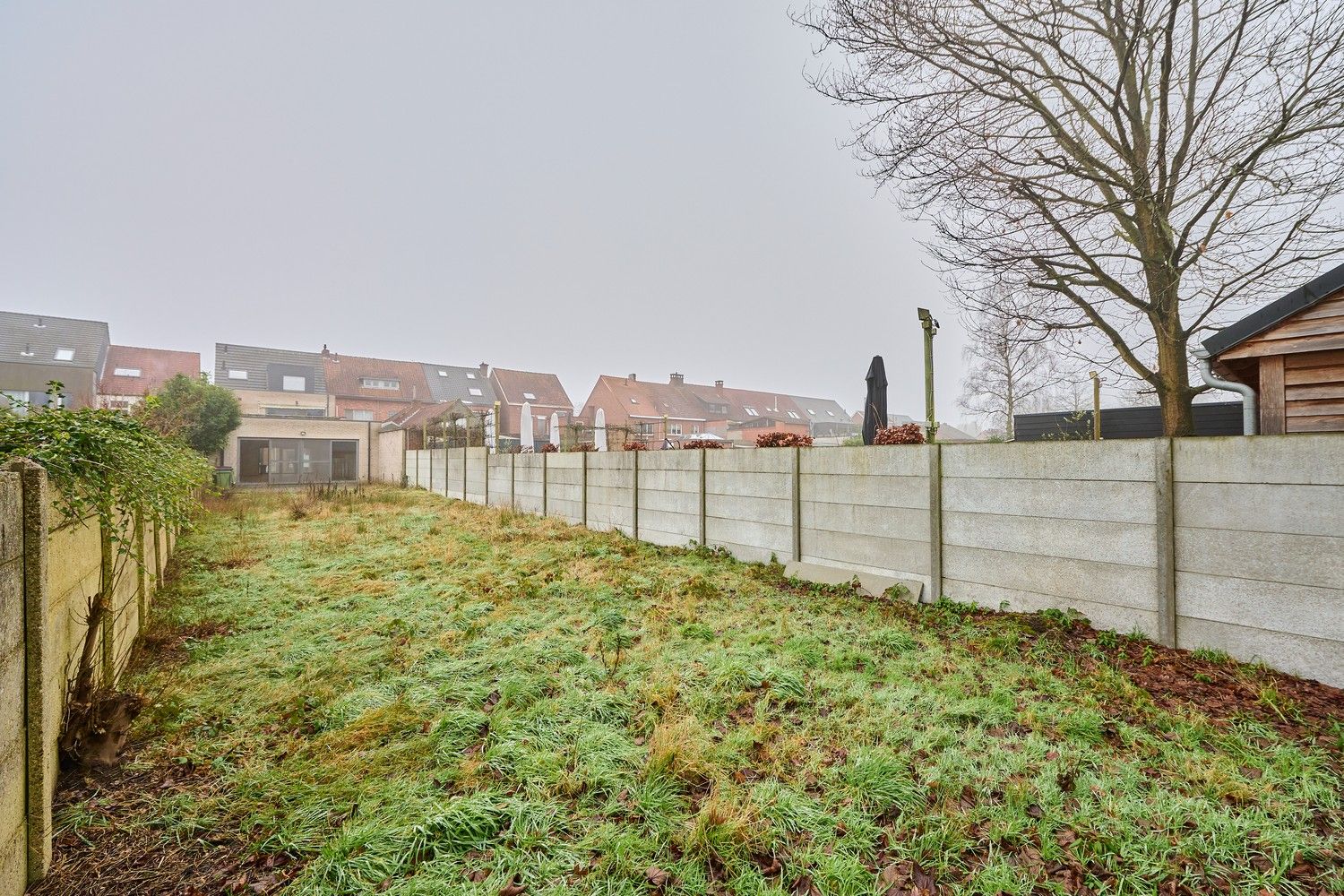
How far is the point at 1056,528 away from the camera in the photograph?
12.9 ft

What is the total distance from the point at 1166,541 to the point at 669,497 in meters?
5.29

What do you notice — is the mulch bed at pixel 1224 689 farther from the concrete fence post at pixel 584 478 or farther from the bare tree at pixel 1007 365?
the concrete fence post at pixel 584 478

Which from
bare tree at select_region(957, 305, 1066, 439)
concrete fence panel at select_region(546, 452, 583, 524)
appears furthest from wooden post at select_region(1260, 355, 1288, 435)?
concrete fence panel at select_region(546, 452, 583, 524)

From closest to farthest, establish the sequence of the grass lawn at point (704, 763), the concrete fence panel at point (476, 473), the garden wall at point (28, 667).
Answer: the garden wall at point (28, 667)
the grass lawn at point (704, 763)
the concrete fence panel at point (476, 473)

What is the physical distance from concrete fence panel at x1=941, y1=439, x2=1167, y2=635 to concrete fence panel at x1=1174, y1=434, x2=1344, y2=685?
19 centimetres

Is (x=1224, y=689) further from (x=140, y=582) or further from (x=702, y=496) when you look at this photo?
(x=140, y=582)

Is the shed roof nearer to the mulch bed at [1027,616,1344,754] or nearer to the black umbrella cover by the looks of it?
the black umbrella cover

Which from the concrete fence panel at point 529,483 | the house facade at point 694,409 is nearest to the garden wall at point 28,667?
the concrete fence panel at point 529,483

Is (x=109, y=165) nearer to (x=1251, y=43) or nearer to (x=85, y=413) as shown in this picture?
(x=85, y=413)

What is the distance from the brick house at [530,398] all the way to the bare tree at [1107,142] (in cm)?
3069

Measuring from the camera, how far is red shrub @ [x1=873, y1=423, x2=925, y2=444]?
504cm

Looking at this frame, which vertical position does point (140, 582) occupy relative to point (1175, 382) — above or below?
below

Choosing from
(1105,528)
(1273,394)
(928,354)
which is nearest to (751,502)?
(928,354)

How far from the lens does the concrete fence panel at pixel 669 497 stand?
7254 millimetres
